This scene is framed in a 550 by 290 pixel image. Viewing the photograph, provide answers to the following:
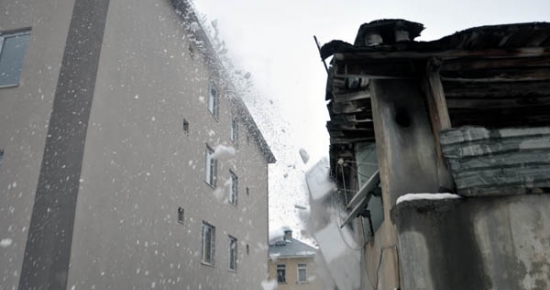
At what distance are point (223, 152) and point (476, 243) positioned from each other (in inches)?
433

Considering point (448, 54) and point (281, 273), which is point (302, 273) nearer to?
point (281, 273)

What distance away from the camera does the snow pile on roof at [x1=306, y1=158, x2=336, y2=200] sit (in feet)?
28.0

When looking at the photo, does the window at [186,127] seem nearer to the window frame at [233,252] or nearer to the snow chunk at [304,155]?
the snow chunk at [304,155]

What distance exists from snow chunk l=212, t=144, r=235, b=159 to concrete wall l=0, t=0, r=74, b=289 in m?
6.47

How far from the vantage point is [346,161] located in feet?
23.6

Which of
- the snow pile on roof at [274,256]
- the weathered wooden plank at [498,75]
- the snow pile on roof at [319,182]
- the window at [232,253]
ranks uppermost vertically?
the snow pile on roof at [274,256]

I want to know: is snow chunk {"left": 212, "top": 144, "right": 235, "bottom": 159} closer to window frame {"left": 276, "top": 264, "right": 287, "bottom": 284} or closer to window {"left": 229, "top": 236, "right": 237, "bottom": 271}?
window {"left": 229, "top": 236, "right": 237, "bottom": 271}

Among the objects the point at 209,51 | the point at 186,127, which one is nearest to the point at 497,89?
the point at 186,127

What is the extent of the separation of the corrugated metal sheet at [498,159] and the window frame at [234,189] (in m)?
11.1

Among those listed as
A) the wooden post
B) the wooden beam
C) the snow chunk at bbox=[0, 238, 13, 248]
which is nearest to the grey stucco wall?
the snow chunk at bbox=[0, 238, 13, 248]

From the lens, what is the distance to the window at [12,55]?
7.30 m

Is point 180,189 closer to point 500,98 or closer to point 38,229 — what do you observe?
point 38,229

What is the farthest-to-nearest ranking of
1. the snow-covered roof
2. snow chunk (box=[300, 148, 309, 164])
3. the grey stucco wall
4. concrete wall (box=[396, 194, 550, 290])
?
the snow-covered roof < snow chunk (box=[300, 148, 309, 164]) < the grey stucco wall < concrete wall (box=[396, 194, 550, 290])

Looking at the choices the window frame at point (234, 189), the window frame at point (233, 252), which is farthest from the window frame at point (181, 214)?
the window frame at point (234, 189)
